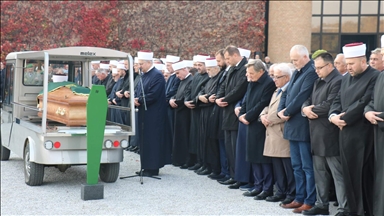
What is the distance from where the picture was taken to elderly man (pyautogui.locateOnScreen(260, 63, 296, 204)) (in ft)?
25.8

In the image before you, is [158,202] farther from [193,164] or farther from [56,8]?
[56,8]

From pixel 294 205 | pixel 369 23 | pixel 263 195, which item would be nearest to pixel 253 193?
pixel 263 195

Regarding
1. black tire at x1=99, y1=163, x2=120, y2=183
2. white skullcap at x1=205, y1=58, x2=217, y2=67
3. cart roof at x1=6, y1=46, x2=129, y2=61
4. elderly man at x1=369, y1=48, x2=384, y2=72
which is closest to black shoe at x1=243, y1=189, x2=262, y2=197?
black tire at x1=99, y1=163, x2=120, y2=183

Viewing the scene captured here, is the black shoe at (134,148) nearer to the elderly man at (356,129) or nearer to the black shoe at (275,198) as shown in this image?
the black shoe at (275,198)

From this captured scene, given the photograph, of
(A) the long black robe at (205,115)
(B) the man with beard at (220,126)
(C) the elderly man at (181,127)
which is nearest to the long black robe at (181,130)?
(C) the elderly man at (181,127)

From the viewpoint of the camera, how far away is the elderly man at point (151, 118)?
33.2ft

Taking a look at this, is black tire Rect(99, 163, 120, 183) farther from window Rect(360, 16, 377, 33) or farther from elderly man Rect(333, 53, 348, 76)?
window Rect(360, 16, 377, 33)

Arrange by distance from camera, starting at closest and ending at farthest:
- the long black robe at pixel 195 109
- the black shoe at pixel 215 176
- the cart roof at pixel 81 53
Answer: the cart roof at pixel 81 53 → the black shoe at pixel 215 176 → the long black robe at pixel 195 109

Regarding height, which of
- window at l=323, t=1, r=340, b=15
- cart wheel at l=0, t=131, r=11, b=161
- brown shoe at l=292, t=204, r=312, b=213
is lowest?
brown shoe at l=292, t=204, r=312, b=213

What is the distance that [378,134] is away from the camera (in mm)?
6418

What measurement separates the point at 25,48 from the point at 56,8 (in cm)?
192

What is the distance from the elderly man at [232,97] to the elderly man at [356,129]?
2423 millimetres

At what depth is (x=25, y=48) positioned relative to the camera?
73.9 ft

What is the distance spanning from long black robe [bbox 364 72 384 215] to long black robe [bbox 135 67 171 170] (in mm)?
4483
